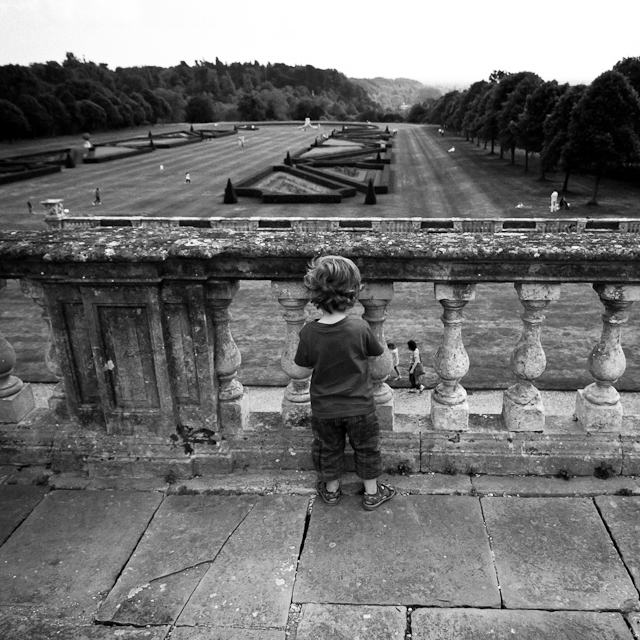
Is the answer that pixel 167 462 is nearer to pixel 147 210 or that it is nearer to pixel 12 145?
pixel 147 210

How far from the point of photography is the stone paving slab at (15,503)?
3375 mm

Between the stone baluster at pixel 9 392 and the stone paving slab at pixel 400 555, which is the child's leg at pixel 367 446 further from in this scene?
the stone baluster at pixel 9 392

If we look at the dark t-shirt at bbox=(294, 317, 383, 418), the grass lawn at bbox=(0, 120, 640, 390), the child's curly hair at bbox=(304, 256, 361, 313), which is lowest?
the grass lawn at bbox=(0, 120, 640, 390)

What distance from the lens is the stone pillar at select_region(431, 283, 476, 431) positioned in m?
3.51

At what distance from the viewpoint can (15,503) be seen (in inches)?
140

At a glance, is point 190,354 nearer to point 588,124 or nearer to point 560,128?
point 588,124

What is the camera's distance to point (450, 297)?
351cm

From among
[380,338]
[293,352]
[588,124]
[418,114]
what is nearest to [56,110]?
[588,124]

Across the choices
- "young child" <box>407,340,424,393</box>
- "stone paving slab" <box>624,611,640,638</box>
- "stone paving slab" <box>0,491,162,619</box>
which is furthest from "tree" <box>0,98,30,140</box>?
"stone paving slab" <box>624,611,640,638</box>

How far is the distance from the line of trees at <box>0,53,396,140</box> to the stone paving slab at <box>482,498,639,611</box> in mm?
76108

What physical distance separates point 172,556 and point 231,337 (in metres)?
1.36

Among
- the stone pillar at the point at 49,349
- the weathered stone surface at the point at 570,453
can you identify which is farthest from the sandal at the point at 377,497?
the stone pillar at the point at 49,349

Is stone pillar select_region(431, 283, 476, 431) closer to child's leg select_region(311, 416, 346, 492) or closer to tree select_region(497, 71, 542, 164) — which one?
child's leg select_region(311, 416, 346, 492)

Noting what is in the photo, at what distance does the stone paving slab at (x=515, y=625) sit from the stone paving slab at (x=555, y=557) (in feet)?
0.18
